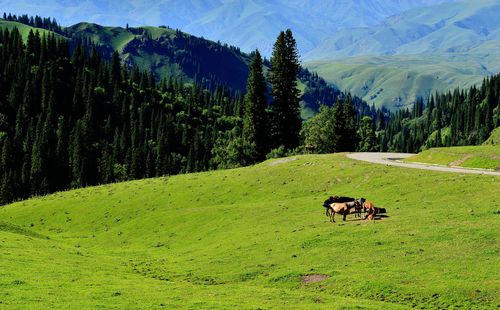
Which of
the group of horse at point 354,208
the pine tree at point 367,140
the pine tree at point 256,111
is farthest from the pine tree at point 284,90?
the group of horse at point 354,208

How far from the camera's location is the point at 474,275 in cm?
2580

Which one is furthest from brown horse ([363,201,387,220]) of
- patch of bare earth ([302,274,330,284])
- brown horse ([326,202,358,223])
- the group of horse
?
patch of bare earth ([302,274,330,284])

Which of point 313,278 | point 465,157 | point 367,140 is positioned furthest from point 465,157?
point 367,140

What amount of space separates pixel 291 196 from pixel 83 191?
3886 cm

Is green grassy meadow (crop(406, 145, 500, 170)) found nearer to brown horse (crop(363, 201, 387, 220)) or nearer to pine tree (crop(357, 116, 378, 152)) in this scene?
brown horse (crop(363, 201, 387, 220))

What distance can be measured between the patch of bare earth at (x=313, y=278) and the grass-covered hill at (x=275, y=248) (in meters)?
0.32

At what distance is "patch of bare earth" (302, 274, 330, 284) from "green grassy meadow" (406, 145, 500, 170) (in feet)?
114

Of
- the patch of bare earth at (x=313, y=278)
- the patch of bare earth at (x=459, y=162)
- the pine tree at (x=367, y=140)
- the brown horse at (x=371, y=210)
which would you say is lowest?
the patch of bare earth at (x=313, y=278)

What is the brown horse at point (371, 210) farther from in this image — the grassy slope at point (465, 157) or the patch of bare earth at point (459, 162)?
the patch of bare earth at point (459, 162)

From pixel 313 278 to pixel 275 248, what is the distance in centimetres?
745

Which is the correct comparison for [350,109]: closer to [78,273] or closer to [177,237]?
[177,237]

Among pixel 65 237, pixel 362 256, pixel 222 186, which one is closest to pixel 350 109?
pixel 222 186

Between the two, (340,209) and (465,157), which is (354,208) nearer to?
(340,209)

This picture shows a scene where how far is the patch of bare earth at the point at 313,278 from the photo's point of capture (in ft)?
94.7
